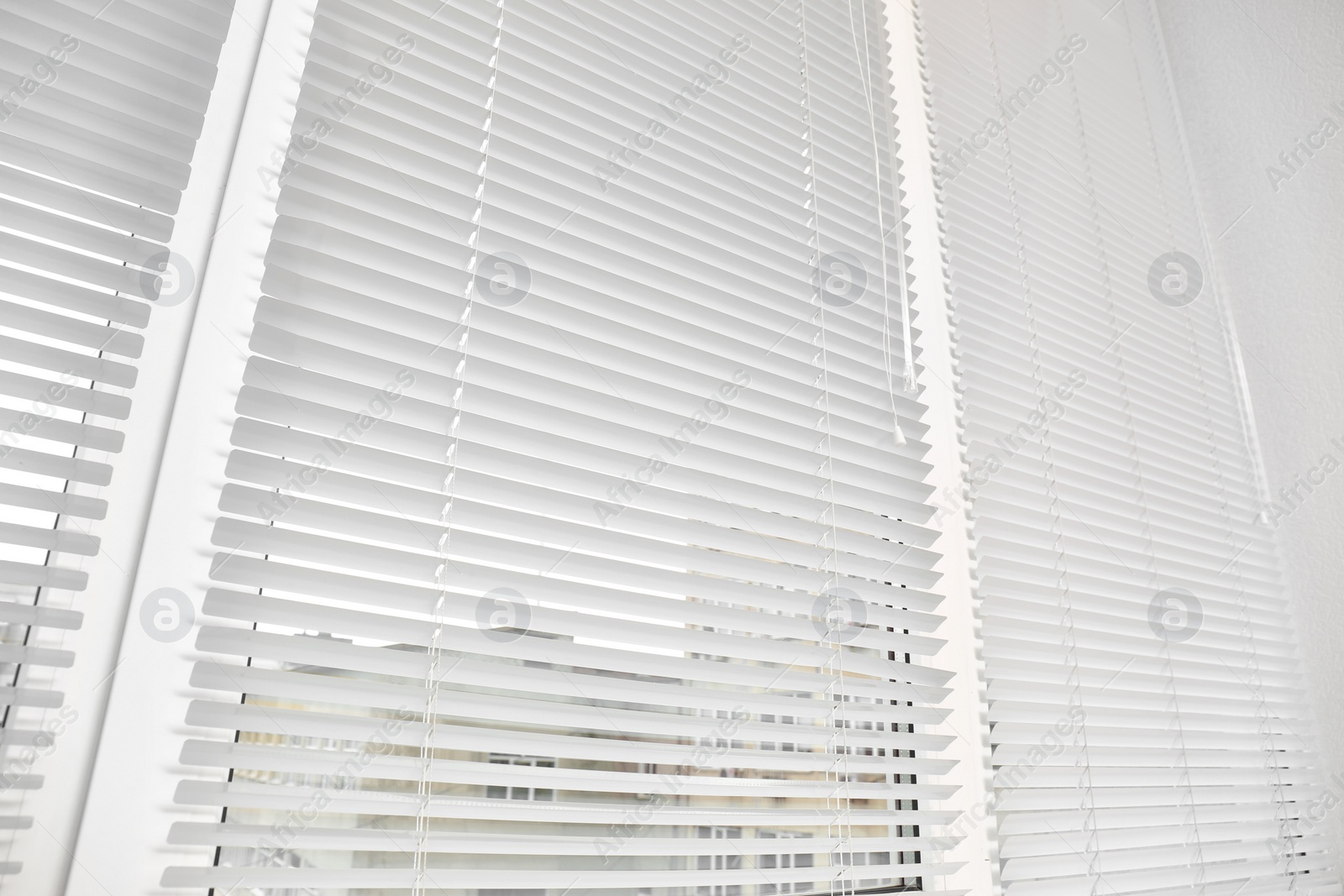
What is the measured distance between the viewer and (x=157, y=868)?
1.84 feet

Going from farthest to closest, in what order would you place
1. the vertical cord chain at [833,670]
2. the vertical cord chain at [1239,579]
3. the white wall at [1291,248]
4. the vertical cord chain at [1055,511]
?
the white wall at [1291,248] → the vertical cord chain at [1239,579] → the vertical cord chain at [1055,511] → the vertical cord chain at [833,670]

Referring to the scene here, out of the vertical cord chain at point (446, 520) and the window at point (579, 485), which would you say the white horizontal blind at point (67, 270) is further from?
the vertical cord chain at point (446, 520)

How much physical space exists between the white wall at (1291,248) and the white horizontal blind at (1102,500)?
5cm

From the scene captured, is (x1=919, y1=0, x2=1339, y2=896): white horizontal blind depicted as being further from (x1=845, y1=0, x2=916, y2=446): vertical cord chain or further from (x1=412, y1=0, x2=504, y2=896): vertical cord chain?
(x1=412, y1=0, x2=504, y2=896): vertical cord chain

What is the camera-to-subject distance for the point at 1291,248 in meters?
1.69

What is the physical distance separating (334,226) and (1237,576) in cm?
167

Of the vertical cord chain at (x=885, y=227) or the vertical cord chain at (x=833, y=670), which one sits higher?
the vertical cord chain at (x=885, y=227)

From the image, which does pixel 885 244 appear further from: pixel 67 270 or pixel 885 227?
pixel 67 270

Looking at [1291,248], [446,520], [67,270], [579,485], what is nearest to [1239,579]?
[1291,248]

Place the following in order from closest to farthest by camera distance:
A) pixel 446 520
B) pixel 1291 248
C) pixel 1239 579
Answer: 1. pixel 446 520
2. pixel 1239 579
3. pixel 1291 248

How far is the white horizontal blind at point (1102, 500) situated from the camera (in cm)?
112

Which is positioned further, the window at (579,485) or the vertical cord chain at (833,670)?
the vertical cord chain at (833,670)

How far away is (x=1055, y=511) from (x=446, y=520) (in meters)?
0.95

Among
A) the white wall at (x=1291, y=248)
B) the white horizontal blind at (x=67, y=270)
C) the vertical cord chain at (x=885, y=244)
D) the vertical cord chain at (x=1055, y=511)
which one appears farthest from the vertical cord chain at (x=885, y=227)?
the white wall at (x=1291, y=248)
